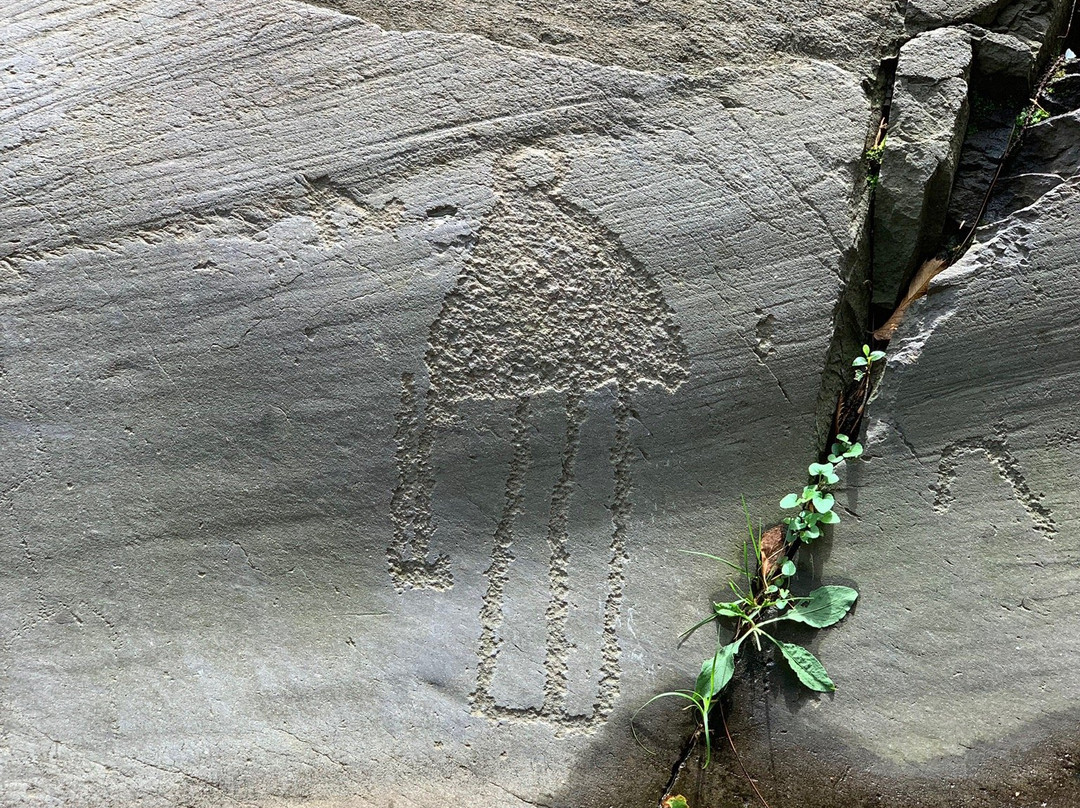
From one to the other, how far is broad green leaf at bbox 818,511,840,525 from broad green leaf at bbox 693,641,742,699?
1.04ft

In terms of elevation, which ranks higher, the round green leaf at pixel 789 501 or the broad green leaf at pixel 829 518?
the round green leaf at pixel 789 501

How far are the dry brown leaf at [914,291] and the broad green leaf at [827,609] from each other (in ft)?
1.87

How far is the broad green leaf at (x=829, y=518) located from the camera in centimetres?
172

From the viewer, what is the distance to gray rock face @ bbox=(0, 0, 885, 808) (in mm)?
1766

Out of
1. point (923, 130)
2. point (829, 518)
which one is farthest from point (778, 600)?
point (923, 130)

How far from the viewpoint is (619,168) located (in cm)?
180

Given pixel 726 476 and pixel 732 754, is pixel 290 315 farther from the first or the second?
pixel 732 754

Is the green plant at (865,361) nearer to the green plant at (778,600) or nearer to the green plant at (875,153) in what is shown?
the green plant at (778,600)

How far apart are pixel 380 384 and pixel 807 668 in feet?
3.55

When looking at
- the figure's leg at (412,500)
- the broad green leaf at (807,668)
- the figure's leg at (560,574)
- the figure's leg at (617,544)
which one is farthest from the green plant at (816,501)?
the figure's leg at (412,500)

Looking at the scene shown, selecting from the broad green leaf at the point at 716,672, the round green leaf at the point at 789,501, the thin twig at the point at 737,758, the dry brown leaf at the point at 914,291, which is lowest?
the thin twig at the point at 737,758

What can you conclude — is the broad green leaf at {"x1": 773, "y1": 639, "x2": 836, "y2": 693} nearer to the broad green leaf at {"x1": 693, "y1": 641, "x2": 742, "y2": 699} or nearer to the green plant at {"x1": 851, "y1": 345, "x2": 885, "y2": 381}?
the broad green leaf at {"x1": 693, "y1": 641, "x2": 742, "y2": 699}

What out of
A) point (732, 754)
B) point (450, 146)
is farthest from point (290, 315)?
point (732, 754)

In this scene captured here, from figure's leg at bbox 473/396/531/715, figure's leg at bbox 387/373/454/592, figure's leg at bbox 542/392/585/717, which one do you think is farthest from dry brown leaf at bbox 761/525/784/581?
figure's leg at bbox 387/373/454/592
